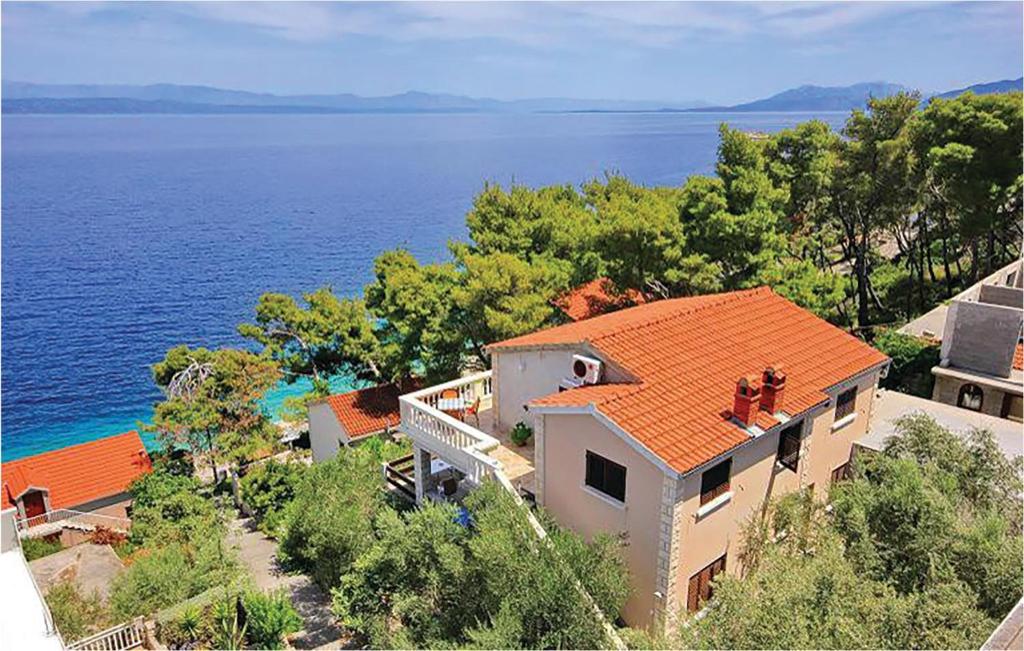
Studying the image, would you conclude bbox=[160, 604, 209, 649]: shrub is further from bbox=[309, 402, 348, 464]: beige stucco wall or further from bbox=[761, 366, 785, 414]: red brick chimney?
bbox=[761, 366, 785, 414]: red brick chimney

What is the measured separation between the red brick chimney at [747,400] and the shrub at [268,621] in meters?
11.6

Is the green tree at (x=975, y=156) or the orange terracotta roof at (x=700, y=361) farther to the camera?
the green tree at (x=975, y=156)

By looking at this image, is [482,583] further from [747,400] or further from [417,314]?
[417,314]

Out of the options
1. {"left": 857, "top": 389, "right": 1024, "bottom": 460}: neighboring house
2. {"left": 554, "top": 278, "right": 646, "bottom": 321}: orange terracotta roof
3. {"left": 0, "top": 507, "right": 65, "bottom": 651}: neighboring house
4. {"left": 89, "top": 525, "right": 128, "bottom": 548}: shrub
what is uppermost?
{"left": 0, "top": 507, "right": 65, "bottom": 651}: neighboring house

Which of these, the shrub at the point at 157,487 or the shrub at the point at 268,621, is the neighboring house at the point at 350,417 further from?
the shrub at the point at 268,621

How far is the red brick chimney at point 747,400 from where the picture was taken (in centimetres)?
1441

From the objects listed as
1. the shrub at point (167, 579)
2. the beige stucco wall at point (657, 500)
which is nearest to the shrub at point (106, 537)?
the shrub at point (167, 579)

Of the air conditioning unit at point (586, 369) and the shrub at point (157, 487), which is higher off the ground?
the air conditioning unit at point (586, 369)

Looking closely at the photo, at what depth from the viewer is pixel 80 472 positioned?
34125 millimetres

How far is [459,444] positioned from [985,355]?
60.8 feet

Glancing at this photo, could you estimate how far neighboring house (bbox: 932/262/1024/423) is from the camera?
73.9 feet

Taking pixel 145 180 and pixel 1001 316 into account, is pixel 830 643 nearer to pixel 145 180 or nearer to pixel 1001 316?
pixel 1001 316

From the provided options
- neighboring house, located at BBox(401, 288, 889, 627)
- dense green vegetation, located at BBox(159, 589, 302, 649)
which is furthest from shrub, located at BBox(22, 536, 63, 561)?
neighboring house, located at BBox(401, 288, 889, 627)

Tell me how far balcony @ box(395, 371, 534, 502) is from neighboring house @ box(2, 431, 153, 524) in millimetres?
20409
